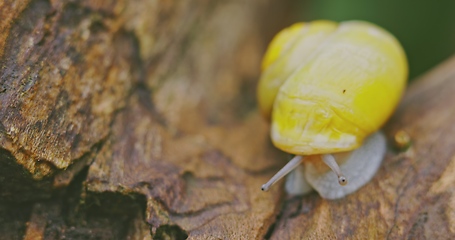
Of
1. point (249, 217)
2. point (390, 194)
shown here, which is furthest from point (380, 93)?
point (249, 217)

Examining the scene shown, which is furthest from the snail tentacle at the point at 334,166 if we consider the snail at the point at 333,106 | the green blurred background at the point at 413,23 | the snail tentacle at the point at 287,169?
the green blurred background at the point at 413,23

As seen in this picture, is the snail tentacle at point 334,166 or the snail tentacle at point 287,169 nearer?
the snail tentacle at point 334,166

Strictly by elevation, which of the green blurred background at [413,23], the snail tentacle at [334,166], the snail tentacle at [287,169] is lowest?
the green blurred background at [413,23]

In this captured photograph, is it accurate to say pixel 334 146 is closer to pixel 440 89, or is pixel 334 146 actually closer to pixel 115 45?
pixel 440 89

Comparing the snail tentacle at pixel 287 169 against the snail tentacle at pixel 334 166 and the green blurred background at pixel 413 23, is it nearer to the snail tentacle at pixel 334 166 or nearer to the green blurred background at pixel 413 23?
the snail tentacle at pixel 334 166

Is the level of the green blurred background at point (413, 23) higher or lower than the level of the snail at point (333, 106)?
lower

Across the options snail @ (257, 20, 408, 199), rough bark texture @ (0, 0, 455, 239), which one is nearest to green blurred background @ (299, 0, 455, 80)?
rough bark texture @ (0, 0, 455, 239)

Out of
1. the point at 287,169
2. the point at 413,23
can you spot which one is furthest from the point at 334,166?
the point at 413,23

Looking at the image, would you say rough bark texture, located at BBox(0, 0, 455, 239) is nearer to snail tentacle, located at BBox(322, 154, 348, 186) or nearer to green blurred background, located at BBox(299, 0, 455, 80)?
snail tentacle, located at BBox(322, 154, 348, 186)
